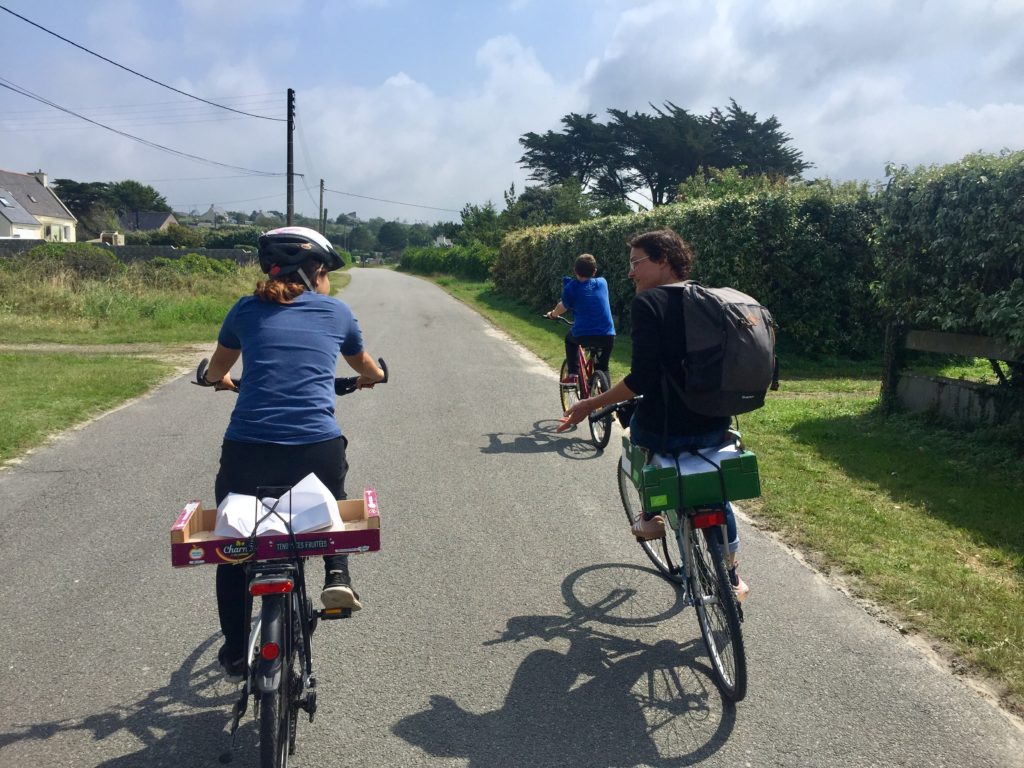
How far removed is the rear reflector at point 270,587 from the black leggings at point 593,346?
19.7ft

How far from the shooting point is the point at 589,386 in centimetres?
881

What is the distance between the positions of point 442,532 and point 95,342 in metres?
14.1

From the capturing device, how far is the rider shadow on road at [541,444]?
315 inches

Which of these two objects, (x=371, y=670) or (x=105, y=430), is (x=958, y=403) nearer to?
(x=371, y=670)

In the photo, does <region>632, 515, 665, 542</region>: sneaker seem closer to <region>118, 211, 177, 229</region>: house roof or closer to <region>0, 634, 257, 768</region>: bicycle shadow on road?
<region>0, 634, 257, 768</region>: bicycle shadow on road

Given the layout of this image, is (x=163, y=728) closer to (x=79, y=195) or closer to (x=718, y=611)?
(x=718, y=611)

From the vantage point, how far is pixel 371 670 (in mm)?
3754

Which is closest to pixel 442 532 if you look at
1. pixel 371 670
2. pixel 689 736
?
pixel 371 670

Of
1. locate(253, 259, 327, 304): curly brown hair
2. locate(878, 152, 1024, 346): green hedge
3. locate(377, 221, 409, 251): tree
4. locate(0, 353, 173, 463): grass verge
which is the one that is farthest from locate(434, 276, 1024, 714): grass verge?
locate(377, 221, 409, 251): tree

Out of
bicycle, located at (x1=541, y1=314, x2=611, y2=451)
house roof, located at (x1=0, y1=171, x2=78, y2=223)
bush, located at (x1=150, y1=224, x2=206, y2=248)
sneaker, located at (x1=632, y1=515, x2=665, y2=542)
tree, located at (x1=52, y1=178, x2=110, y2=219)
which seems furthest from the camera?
tree, located at (x1=52, y1=178, x2=110, y2=219)

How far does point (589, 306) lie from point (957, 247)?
3.41 meters

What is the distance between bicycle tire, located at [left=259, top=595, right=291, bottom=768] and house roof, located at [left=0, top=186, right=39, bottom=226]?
77.1 metres

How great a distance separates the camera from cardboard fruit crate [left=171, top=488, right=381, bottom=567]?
2.75m

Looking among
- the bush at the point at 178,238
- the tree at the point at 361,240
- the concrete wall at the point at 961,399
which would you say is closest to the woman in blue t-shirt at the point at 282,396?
the concrete wall at the point at 961,399
